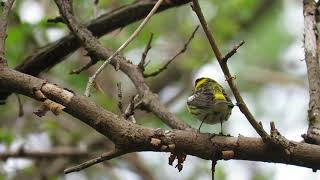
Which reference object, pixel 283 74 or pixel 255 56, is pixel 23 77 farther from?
pixel 255 56

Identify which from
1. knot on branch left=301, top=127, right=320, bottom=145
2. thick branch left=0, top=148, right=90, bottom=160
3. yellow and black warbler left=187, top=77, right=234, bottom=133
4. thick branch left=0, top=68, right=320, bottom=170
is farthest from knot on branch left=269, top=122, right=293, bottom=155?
thick branch left=0, top=148, right=90, bottom=160

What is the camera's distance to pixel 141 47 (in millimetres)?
5035

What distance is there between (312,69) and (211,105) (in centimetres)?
45

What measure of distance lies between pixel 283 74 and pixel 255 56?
714 mm

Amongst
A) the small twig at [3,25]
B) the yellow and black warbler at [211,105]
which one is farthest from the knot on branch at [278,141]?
the small twig at [3,25]

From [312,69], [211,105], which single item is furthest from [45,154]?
[312,69]

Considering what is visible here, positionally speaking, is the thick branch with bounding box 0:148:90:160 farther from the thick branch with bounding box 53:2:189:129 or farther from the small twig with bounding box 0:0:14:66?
the small twig with bounding box 0:0:14:66

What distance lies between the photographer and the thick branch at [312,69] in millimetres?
2480

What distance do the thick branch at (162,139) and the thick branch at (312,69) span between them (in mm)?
199

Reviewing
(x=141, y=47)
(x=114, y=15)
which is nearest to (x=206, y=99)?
(x=114, y=15)

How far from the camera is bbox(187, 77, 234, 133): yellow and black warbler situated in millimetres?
2756

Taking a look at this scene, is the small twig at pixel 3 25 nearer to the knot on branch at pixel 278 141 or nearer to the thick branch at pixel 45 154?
the knot on branch at pixel 278 141

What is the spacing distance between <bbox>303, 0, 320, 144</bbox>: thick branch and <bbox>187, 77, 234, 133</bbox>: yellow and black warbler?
1.12 feet

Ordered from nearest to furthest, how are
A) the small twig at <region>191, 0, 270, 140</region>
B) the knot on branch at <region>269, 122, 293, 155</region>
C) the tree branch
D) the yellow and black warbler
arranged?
the small twig at <region>191, 0, 270, 140</region>, the knot on branch at <region>269, 122, 293, 155</region>, the yellow and black warbler, the tree branch
